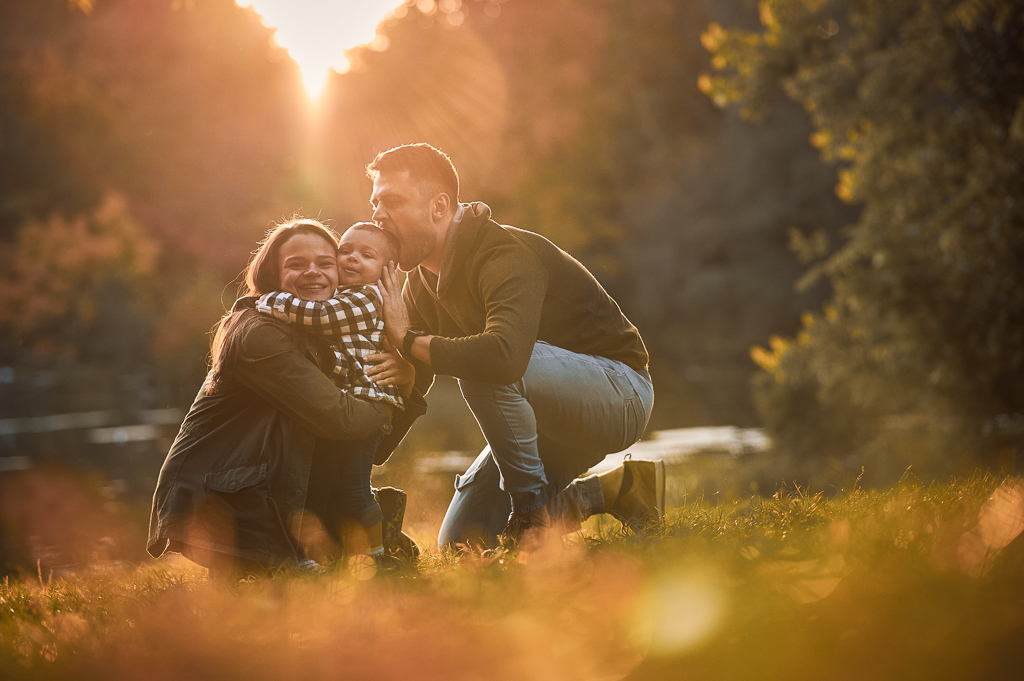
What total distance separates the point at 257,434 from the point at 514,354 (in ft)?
3.06

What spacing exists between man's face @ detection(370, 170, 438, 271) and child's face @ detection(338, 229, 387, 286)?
0.12 m

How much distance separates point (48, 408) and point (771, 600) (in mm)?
18457

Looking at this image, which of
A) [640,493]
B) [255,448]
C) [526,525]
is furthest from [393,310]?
[640,493]

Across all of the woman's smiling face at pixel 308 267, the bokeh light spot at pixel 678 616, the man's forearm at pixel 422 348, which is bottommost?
the bokeh light spot at pixel 678 616

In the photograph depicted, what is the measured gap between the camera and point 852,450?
10406 mm

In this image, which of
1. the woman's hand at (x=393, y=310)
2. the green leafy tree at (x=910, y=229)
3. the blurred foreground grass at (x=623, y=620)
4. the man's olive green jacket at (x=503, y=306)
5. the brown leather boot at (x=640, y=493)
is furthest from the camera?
the green leafy tree at (x=910, y=229)

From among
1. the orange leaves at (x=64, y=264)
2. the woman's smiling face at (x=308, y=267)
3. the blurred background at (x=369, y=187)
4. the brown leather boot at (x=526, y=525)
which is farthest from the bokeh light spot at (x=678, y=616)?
the orange leaves at (x=64, y=264)

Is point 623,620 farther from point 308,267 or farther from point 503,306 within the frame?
point 308,267

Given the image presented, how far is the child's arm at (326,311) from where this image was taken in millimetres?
2887

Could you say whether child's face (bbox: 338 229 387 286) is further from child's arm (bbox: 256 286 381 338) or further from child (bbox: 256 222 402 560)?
child's arm (bbox: 256 286 381 338)

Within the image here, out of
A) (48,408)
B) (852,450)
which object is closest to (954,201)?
(852,450)

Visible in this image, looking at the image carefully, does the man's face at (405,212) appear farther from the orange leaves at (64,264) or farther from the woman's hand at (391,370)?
the orange leaves at (64,264)

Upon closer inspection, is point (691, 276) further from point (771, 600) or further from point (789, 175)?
point (771, 600)

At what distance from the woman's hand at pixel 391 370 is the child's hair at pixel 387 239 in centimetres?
34
